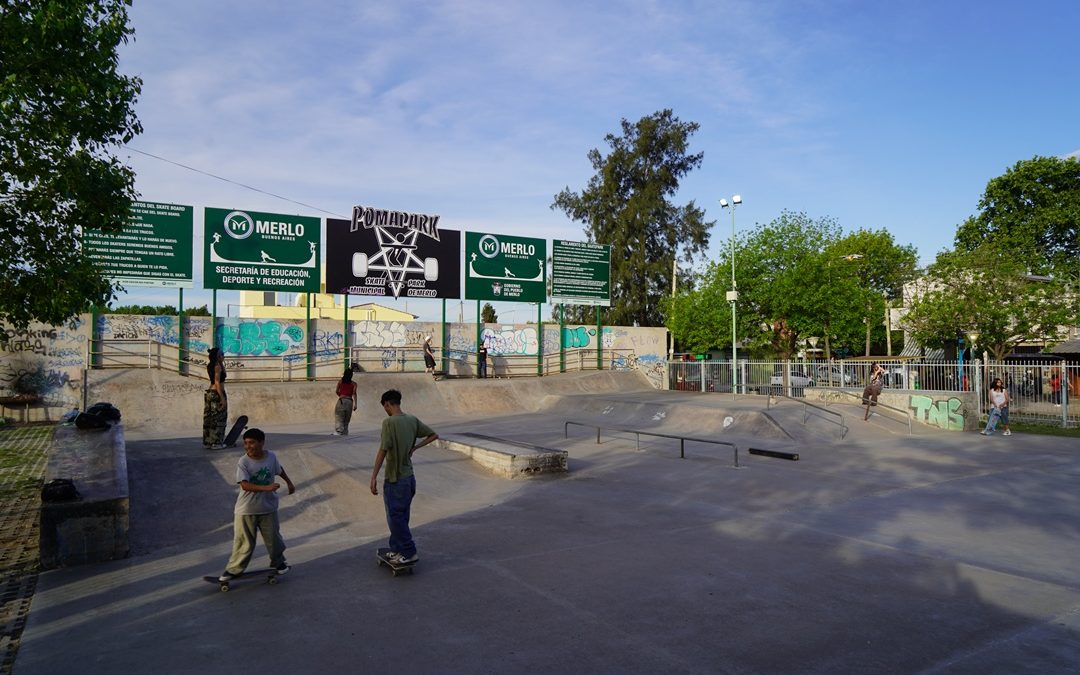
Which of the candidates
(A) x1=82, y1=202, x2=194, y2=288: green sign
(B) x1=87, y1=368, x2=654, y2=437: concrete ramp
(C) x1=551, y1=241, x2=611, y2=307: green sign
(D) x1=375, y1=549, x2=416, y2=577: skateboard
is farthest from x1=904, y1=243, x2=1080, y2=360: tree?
(A) x1=82, y1=202, x2=194, y2=288: green sign

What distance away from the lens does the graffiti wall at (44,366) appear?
20984 mm

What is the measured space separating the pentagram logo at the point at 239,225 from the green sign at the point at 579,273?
43.5 ft

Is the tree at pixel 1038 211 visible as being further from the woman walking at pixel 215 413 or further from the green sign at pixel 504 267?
the woman walking at pixel 215 413

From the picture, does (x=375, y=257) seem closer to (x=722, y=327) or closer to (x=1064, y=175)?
(x=722, y=327)

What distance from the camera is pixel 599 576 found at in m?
6.54

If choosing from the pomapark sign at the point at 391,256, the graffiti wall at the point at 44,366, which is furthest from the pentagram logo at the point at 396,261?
the graffiti wall at the point at 44,366

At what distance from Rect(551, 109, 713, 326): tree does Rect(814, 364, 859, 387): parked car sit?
79.5ft

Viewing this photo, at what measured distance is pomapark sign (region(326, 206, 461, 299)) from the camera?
2634cm

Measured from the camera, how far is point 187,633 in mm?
5125

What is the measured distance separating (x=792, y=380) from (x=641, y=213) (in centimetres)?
2427

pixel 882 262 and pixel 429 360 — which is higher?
pixel 882 262

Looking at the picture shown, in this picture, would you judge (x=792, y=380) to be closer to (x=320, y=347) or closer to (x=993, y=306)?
(x=993, y=306)

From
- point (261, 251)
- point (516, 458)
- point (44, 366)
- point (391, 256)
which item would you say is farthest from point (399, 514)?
point (391, 256)

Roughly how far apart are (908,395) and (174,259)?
24.6m
